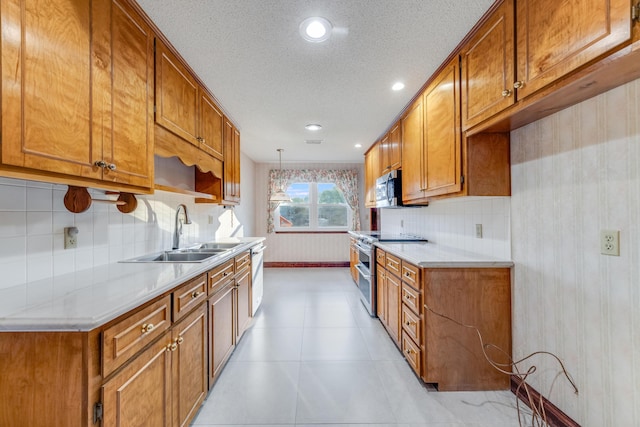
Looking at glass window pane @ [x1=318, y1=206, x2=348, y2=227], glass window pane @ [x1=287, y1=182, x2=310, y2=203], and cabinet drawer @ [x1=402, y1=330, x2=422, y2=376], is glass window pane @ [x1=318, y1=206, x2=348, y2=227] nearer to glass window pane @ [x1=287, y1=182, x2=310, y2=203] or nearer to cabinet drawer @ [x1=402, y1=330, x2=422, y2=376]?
glass window pane @ [x1=287, y1=182, x2=310, y2=203]

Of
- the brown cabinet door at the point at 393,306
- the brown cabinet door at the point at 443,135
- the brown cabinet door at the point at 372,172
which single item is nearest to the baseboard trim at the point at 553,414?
the brown cabinet door at the point at 393,306

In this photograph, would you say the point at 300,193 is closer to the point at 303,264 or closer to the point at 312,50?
the point at 303,264

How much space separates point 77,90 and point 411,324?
7.97 feet

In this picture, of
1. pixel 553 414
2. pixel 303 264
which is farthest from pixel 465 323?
pixel 303 264

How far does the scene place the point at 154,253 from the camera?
82.7 inches

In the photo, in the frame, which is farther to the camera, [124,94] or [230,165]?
[230,165]

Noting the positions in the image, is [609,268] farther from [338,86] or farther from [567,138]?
[338,86]

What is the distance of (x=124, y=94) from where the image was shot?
4.55 ft

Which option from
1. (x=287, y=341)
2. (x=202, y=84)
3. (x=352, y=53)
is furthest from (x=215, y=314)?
(x=352, y=53)

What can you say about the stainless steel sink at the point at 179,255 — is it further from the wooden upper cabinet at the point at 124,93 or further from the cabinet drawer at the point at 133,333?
the cabinet drawer at the point at 133,333

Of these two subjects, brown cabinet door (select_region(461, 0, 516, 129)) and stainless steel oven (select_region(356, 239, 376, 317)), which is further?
stainless steel oven (select_region(356, 239, 376, 317))

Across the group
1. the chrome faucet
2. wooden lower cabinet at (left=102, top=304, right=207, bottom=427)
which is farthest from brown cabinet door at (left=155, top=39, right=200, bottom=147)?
wooden lower cabinet at (left=102, top=304, right=207, bottom=427)

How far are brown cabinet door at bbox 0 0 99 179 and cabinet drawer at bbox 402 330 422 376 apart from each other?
2240 mm

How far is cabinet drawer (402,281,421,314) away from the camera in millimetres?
1961
